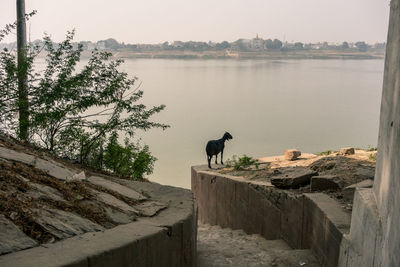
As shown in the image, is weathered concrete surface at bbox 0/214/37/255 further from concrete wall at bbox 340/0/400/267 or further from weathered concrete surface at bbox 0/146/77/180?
concrete wall at bbox 340/0/400/267

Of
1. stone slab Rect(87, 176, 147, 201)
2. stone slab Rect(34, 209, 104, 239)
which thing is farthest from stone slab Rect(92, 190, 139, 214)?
stone slab Rect(34, 209, 104, 239)

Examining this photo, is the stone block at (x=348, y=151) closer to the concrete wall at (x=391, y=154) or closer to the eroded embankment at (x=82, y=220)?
the eroded embankment at (x=82, y=220)

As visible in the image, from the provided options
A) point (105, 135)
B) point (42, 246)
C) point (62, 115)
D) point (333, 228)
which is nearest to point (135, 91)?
point (105, 135)

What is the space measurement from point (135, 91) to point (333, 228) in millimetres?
6279

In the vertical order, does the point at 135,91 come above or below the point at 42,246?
above

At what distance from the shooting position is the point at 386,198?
3.45 meters

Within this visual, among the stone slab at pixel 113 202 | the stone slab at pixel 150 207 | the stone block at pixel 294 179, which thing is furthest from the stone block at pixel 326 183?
the stone slab at pixel 113 202

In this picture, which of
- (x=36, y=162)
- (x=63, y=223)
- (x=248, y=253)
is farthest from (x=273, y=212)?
(x=63, y=223)

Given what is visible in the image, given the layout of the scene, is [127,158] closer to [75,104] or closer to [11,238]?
[75,104]

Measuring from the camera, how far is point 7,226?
359 centimetres

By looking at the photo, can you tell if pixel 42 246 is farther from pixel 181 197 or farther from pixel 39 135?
pixel 39 135

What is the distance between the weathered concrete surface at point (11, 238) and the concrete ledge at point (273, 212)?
3434 millimetres

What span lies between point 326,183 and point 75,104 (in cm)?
535

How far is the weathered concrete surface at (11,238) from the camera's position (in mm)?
3377
